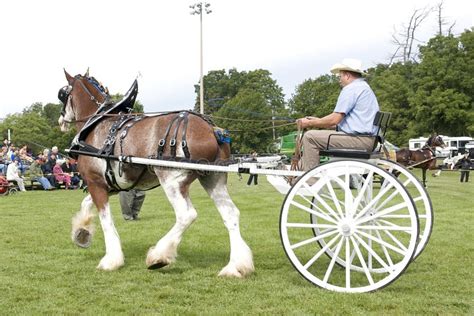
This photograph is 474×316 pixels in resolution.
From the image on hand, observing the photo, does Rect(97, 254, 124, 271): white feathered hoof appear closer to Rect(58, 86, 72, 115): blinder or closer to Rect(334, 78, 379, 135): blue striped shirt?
Rect(58, 86, 72, 115): blinder

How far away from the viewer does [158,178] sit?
7219 millimetres

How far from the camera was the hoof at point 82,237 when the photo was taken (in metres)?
8.11

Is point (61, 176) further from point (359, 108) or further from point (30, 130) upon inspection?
point (30, 130)

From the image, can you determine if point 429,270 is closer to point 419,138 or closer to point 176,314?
point 176,314

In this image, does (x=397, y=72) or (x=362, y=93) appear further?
(x=397, y=72)

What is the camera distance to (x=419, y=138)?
46594 mm

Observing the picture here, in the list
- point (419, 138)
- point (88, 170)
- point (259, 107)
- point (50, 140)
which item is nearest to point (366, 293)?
point (88, 170)

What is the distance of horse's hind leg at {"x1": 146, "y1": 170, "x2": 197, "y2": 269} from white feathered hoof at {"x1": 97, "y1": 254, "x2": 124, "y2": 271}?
0.53 meters

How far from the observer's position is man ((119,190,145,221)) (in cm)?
1212

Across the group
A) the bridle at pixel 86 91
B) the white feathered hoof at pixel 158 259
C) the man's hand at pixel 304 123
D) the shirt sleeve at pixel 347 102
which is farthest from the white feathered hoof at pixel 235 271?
the bridle at pixel 86 91

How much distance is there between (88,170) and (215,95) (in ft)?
294

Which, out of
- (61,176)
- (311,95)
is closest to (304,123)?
(61,176)

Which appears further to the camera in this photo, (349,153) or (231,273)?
(231,273)

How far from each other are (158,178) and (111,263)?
48.1 inches
